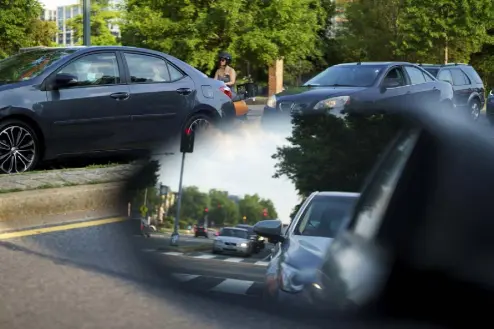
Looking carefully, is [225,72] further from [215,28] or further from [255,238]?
[215,28]

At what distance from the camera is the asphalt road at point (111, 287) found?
5.68 ft

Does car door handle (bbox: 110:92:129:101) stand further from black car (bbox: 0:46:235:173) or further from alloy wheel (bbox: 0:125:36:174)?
alloy wheel (bbox: 0:125:36:174)

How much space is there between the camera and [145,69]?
8.03 m

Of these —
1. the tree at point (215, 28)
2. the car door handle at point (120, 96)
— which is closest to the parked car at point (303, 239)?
the car door handle at point (120, 96)

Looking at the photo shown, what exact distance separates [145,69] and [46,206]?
2427 mm

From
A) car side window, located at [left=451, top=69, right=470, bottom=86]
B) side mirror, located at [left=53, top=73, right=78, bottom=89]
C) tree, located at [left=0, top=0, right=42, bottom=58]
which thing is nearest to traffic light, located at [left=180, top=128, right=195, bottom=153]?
side mirror, located at [left=53, top=73, right=78, bottom=89]

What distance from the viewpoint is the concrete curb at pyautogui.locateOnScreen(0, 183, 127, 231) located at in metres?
5.89

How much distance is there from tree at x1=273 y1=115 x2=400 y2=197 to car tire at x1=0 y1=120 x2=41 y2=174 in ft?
19.5

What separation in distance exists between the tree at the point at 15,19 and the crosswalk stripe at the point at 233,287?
2824 centimetres

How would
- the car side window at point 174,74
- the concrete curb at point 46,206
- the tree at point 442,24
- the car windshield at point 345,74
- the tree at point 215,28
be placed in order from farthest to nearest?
the tree at point 442,24
the tree at point 215,28
the car windshield at point 345,74
the car side window at point 174,74
the concrete curb at point 46,206

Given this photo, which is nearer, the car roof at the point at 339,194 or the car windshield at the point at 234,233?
the car roof at the point at 339,194

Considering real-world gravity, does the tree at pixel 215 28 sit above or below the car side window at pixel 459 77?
above

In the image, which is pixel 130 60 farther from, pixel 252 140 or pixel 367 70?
pixel 252 140

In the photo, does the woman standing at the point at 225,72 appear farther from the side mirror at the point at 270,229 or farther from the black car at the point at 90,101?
the side mirror at the point at 270,229
